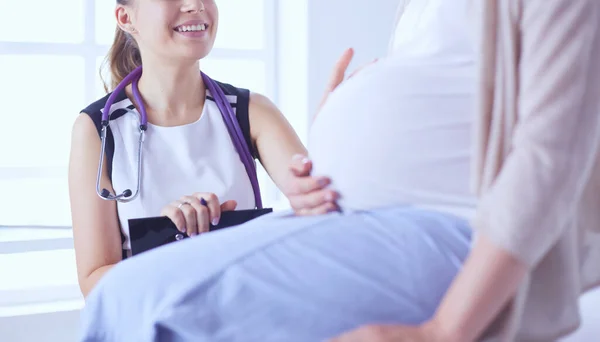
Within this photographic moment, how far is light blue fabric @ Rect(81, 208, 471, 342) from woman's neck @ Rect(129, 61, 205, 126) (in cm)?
97

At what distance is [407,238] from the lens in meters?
0.77

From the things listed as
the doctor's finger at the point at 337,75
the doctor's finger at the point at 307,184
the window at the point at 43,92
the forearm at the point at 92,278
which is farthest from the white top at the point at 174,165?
the window at the point at 43,92

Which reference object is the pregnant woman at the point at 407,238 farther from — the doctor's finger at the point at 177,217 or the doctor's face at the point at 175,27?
the doctor's face at the point at 175,27

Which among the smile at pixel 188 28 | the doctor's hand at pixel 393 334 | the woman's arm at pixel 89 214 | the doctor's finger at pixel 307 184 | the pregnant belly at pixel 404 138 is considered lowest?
the woman's arm at pixel 89 214

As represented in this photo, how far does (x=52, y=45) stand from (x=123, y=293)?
243 centimetres

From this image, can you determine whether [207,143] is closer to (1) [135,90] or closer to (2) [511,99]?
(1) [135,90]

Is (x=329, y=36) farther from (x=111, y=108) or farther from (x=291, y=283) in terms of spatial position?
(x=291, y=283)

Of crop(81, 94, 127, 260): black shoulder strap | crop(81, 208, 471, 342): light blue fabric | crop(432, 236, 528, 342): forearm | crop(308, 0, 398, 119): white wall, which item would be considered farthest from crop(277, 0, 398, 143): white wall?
crop(432, 236, 528, 342): forearm

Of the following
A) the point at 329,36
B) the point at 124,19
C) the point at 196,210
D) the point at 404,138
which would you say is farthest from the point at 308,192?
the point at 329,36

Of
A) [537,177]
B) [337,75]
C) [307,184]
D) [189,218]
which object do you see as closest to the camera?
[537,177]

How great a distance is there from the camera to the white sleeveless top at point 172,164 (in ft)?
5.35

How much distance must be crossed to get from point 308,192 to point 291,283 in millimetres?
223

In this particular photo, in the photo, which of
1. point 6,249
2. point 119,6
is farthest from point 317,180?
point 6,249

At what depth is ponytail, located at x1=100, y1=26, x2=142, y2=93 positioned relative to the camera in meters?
1.89
